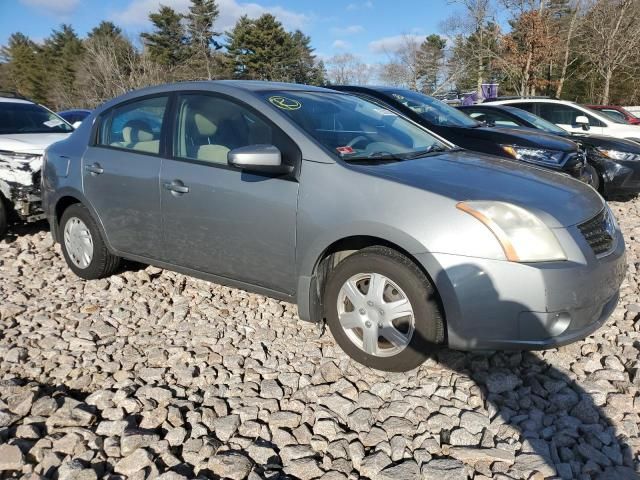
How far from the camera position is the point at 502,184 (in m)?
2.78

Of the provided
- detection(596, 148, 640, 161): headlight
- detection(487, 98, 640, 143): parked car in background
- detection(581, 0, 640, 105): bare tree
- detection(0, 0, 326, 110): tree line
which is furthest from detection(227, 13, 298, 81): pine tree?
detection(596, 148, 640, 161): headlight

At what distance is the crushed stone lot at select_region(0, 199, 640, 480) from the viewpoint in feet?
7.12

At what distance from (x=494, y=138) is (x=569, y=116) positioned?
4567 millimetres

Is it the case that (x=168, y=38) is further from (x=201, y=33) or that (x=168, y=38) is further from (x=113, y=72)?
(x=113, y=72)

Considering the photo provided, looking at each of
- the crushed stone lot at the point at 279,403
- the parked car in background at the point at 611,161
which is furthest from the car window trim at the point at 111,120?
the parked car in background at the point at 611,161

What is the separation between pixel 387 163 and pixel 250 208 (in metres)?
0.86

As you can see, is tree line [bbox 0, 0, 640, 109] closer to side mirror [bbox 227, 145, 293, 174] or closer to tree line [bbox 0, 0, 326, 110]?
tree line [bbox 0, 0, 326, 110]

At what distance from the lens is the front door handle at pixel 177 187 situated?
11.0 ft

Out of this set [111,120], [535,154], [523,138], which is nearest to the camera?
[111,120]

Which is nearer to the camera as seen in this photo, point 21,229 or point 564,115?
point 21,229

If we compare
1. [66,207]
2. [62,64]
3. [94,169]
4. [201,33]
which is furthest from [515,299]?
[62,64]

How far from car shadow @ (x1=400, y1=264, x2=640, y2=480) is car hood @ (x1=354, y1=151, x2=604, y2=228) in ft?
1.48

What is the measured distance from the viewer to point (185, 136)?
3.47m

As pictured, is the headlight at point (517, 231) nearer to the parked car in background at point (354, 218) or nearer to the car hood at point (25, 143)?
the parked car in background at point (354, 218)
